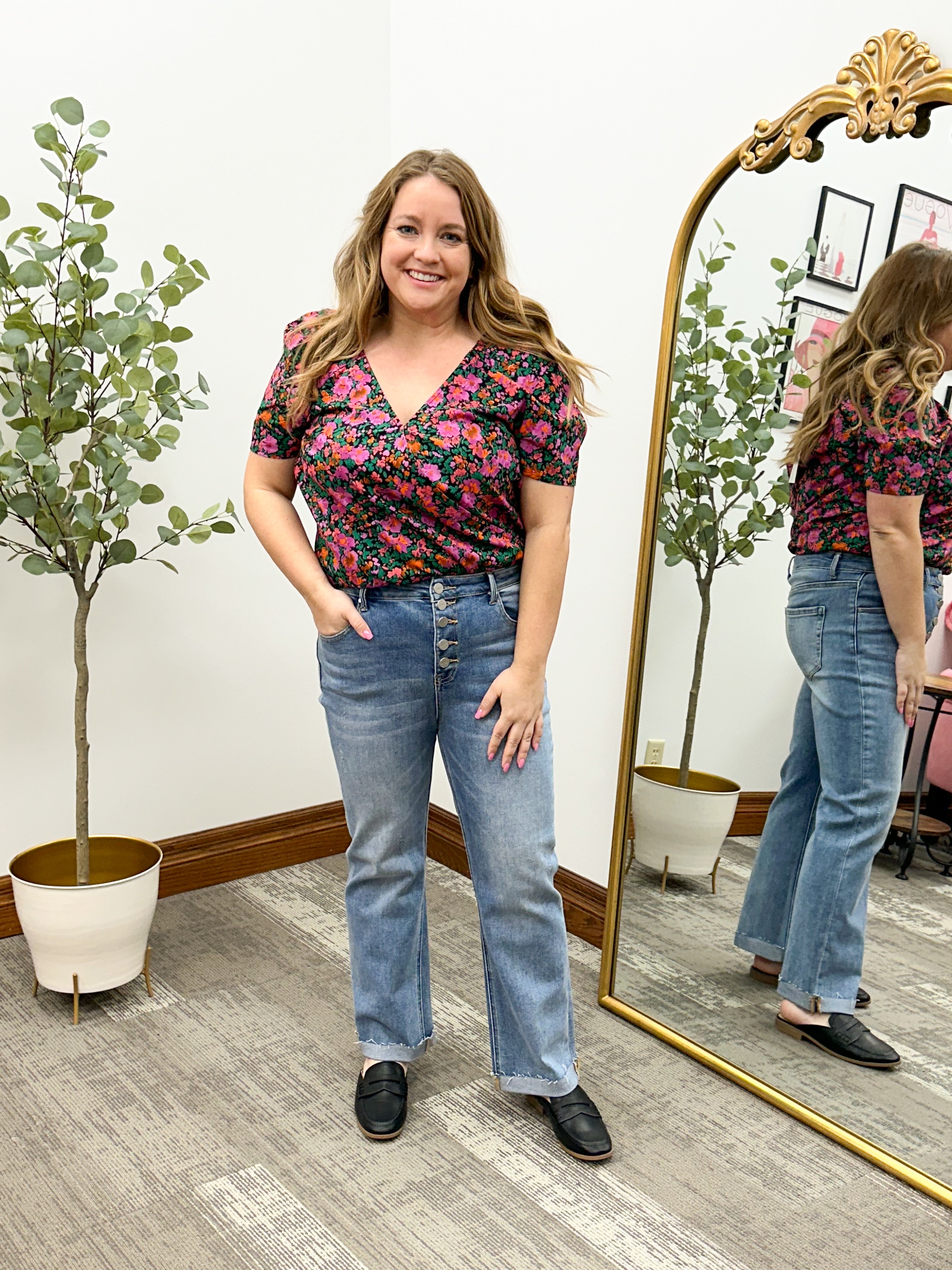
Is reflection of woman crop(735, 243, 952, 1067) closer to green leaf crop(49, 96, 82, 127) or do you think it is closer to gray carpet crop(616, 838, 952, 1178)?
gray carpet crop(616, 838, 952, 1178)

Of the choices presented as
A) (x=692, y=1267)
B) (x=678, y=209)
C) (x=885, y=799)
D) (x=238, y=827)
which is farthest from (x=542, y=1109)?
(x=678, y=209)

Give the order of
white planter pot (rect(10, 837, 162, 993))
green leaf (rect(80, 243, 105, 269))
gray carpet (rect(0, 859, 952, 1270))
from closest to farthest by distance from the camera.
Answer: gray carpet (rect(0, 859, 952, 1270)) → green leaf (rect(80, 243, 105, 269)) → white planter pot (rect(10, 837, 162, 993))

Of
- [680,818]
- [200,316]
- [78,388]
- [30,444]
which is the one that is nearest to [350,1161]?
[680,818]

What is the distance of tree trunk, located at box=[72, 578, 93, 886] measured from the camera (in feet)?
7.03

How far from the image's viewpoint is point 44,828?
2453 millimetres

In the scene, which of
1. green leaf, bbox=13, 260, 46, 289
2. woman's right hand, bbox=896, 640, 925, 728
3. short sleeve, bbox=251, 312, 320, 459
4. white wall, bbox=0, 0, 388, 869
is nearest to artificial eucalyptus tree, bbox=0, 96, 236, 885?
green leaf, bbox=13, 260, 46, 289

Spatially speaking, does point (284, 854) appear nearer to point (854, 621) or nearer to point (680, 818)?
point (680, 818)

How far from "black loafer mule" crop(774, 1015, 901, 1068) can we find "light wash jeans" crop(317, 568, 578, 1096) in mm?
393

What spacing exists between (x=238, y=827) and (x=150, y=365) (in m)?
1.12

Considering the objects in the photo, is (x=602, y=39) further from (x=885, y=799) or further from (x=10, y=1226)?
(x=10, y=1226)

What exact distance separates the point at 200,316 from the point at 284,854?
1302 millimetres

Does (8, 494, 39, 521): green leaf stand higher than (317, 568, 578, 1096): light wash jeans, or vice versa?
(8, 494, 39, 521): green leaf

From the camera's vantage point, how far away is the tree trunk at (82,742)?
214 cm

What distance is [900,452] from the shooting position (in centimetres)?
166
